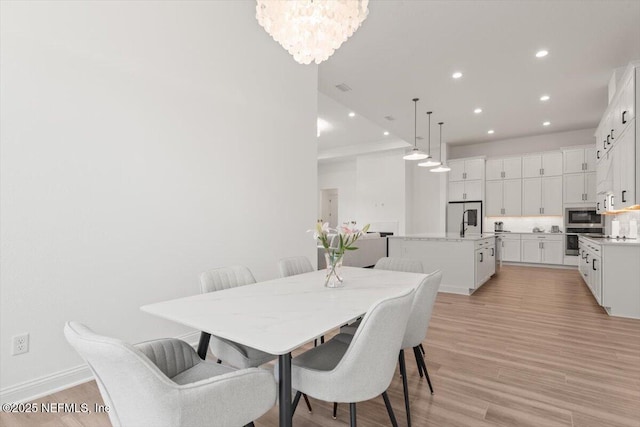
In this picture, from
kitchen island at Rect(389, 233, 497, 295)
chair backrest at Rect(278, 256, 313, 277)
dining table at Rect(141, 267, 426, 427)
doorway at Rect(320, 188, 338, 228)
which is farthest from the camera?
doorway at Rect(320, 188, 338, 228)

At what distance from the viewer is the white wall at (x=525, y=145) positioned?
7.90 meters

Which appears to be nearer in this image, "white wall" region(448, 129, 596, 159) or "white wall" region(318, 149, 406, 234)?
"white wall" region(448, 129, 596, 159)

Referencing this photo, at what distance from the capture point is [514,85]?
529 centimetres

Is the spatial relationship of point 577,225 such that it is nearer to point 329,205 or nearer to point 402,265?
point 402,265

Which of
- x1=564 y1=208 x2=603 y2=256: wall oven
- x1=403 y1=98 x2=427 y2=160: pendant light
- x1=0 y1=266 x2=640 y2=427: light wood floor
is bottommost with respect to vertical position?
x1=0 y1=266 x2=640 y2=427: light wood floor

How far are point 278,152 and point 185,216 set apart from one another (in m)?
1.36

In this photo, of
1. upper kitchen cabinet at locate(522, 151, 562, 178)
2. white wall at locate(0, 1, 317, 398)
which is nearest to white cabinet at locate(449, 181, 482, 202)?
upper kitchen cabinet at locate(522, 151, 562, 178)

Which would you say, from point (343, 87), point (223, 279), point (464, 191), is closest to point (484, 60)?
point (343, 87)

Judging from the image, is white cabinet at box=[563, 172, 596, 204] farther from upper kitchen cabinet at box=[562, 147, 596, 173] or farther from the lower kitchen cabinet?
the lower kitchen cabinet

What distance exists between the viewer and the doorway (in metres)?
12.5

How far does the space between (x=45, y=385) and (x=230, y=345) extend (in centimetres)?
136

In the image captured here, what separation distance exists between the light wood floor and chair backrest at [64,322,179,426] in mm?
1067

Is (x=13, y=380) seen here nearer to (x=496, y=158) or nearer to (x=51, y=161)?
(x=51, y=161)

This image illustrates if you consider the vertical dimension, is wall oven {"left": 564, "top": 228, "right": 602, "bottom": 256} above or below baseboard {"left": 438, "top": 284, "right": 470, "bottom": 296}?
above
